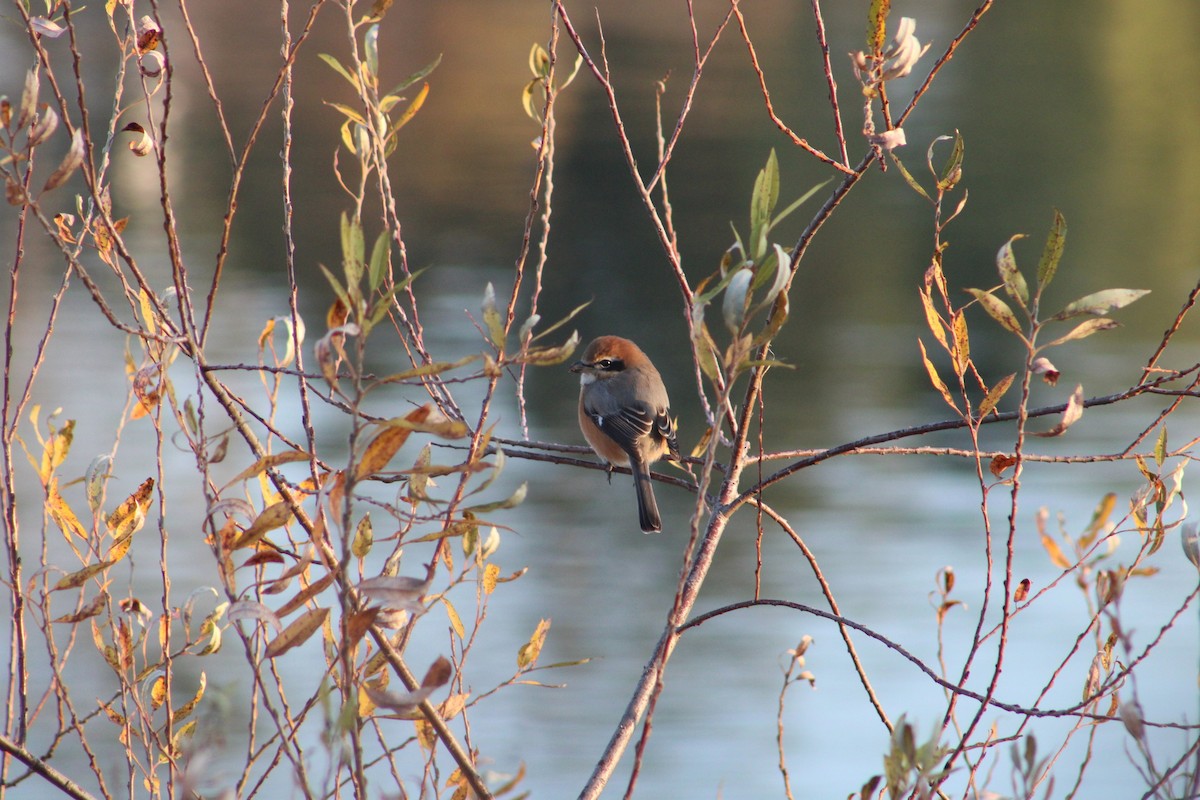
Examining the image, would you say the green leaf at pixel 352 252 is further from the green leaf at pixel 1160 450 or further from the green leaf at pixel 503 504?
the green leaf at pixel 1160 450

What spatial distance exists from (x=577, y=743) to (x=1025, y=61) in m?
24.3

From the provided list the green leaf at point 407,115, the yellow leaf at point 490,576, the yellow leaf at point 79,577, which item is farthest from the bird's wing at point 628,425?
the yellow leaf at point 79,577

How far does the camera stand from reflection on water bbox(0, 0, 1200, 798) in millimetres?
7707

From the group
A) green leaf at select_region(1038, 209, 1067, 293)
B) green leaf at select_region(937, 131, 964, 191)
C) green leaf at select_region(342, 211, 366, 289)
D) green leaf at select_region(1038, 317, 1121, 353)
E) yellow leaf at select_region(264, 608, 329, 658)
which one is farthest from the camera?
green leaf at select_region(937, 131, 964, 191)

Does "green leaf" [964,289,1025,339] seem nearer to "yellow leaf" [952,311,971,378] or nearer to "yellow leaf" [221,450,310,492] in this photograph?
"yellow leaf" [952,311,971,378]

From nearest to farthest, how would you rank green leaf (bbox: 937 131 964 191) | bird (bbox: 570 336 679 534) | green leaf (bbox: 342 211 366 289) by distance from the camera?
1. green leaf (bbox: 342 211 366 289)
2. green leaf (bbox: 937 131 964 191)
3. bird (bbox: 570 336 679 534)

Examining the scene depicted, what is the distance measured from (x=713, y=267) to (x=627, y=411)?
9176 millimetres

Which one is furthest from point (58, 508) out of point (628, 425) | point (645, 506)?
point (628, 425)

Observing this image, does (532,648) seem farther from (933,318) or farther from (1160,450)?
(1160,450)

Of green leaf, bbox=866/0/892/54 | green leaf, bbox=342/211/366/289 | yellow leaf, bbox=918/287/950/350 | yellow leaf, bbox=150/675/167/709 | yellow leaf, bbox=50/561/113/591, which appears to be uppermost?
green leaf, bbox=866/0/892/54

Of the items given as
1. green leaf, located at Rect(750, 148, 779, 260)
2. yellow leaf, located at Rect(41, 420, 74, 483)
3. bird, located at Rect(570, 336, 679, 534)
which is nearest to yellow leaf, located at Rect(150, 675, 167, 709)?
yellow leaf, located at Rect(41, 420, 74, 483)

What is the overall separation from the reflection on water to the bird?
123 centimetres

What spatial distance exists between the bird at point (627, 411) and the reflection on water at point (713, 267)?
123 centimetres

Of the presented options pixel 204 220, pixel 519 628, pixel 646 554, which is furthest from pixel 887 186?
pixel 519 628
